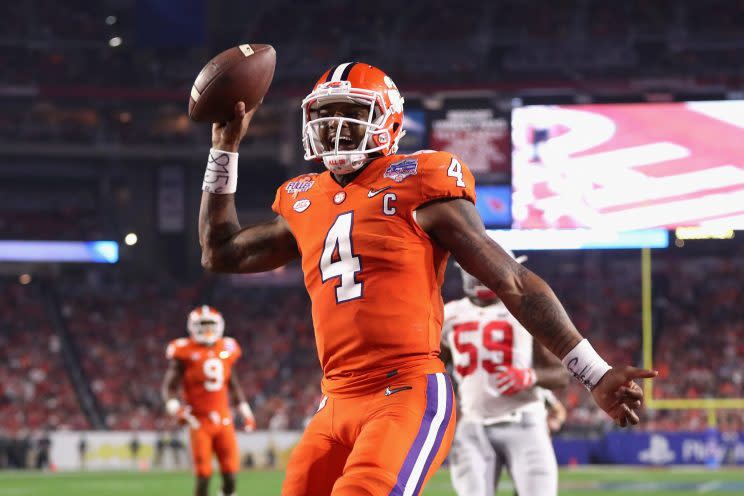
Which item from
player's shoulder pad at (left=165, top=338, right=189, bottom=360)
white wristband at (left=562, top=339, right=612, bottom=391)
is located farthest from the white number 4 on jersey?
player's shoulder pad at (left=165, top=338, right=189, bottom=360)

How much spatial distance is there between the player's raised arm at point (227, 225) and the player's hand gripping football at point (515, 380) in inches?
94.5

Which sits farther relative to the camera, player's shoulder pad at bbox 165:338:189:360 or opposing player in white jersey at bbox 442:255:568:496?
player's shoulder pad at bbox 165:338:189:360

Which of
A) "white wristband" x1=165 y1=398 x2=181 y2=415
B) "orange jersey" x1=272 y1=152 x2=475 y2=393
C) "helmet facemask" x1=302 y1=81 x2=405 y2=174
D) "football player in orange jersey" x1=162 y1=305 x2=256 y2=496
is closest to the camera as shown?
"orange jersey" x1=272 y1=152 x2=475 y2=393

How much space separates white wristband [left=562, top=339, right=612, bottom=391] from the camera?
2912mm

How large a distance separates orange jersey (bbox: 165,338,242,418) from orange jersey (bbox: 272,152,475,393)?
7342 millimetres

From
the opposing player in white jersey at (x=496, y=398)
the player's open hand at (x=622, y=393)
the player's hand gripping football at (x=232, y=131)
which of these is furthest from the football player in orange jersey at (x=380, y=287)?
the opposing player in white jersey at (x=496, y=398)

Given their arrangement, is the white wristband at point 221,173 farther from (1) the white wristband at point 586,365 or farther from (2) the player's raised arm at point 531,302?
(1) the white wristband at point 586,365

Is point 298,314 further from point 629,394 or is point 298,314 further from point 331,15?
point 629,394

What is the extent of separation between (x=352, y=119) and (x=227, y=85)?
1.77ft

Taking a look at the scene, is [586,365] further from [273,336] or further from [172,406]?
[273,336]

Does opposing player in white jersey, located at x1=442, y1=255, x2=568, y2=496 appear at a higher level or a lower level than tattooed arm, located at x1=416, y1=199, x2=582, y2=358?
lower

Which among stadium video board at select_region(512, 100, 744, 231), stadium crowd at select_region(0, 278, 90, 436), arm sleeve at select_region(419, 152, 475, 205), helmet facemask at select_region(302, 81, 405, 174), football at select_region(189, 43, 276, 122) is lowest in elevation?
stadium crowd at select_region(0, 278, 90, 436)

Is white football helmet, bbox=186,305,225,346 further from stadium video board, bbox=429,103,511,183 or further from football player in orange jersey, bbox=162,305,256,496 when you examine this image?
stadium video board, bbox=429,103,511,183

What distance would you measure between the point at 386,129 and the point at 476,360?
274 cm
